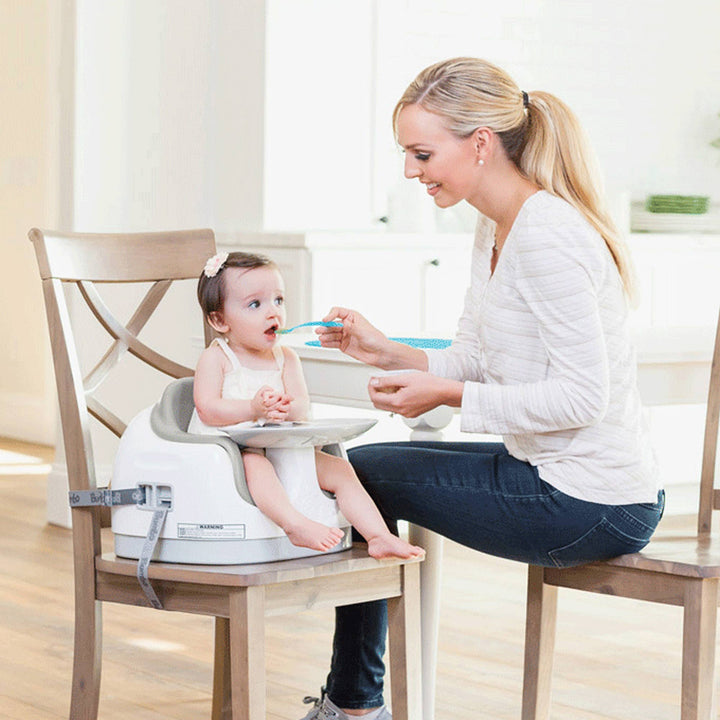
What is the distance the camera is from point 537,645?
7.20 ft

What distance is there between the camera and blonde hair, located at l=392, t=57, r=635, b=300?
201 cm

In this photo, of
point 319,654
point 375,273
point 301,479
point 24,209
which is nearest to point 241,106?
point 375,273

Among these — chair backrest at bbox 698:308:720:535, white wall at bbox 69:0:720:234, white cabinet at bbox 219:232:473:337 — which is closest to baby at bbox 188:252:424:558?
chair backrest at bbox 698:308:720:535

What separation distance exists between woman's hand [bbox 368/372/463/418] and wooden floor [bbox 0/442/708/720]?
3.05 feet

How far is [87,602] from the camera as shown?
209 cm

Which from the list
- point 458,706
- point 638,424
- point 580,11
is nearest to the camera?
point 638,424

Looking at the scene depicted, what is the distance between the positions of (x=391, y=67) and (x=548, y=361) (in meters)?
3.11

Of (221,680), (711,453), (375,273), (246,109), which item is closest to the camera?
(711,453)

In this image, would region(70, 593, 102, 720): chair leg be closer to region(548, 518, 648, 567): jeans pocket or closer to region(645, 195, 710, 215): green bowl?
region(548, 518, 648, 567): jeans pocket

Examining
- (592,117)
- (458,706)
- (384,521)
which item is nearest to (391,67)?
(592,117)

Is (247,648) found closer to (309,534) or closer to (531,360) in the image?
(309,534)

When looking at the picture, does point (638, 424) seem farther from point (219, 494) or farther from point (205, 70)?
point (205, 70)

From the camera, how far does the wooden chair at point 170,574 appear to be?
1878 mm

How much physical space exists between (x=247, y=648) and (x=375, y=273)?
2639 mm
